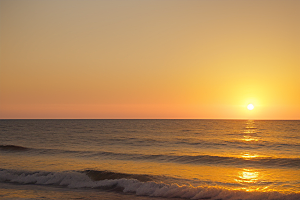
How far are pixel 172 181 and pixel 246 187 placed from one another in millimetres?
4417

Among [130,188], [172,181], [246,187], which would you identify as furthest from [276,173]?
[130,188]

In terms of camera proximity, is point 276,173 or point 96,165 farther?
point 96,165

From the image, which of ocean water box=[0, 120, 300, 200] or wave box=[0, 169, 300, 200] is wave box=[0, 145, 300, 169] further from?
wave box=[0, 169, 300, 200]

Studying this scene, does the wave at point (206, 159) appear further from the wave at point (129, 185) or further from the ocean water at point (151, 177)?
the wave at point (129, 185)

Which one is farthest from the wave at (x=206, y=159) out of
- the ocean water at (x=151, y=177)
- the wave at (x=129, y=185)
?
the wave at (x=129, y=185)

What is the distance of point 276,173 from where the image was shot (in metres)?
19.1

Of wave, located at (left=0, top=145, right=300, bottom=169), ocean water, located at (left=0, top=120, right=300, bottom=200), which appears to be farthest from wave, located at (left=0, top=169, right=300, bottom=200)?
wave, located at (left=0, top=145, right=300, bottom=169)

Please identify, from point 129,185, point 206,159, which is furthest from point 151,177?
point 206,159

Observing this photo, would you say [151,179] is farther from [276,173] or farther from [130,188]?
[276,173]

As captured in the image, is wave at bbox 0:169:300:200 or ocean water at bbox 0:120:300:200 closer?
wave at bbox 0:169:300:200

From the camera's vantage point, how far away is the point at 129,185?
15430 mm

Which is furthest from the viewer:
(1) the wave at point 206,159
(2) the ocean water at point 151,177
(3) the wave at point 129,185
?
(1) the wave at point 206,159

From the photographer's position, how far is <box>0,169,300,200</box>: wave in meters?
13.5

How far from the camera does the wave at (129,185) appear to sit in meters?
13.5
